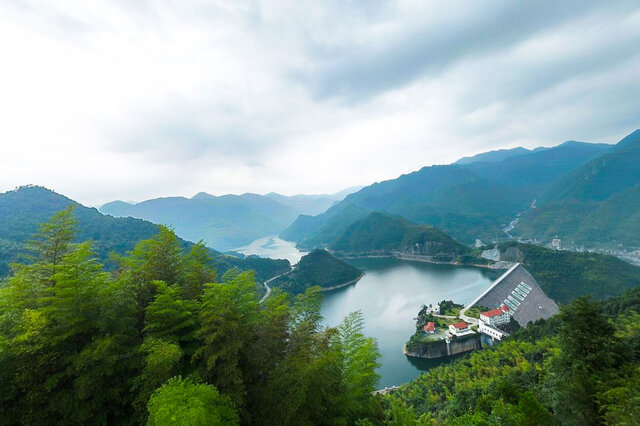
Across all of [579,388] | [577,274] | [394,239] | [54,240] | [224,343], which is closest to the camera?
[224,343]

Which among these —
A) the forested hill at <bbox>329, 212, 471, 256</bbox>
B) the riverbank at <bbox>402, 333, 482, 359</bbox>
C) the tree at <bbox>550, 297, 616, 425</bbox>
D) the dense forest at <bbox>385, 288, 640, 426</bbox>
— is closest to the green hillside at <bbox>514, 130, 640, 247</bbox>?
the forested hill at <bbox>329, 212, 471, 256</bbox>

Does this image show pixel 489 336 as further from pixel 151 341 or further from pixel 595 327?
pixel 151 341

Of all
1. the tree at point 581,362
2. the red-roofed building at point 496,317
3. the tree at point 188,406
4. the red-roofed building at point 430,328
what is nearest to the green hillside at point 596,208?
the red-roofed building at point 496,317

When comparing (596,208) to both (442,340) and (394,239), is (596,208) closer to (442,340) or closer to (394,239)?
(394,239)

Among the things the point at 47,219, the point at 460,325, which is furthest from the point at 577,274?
the point at 47,219

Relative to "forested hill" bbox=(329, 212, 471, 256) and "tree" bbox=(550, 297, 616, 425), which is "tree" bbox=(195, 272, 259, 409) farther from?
"forested hill" bbox=(329, 212, 471, 256)

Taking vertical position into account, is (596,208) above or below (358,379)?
below

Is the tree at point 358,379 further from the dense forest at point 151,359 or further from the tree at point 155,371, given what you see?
the tree at point 155,371
